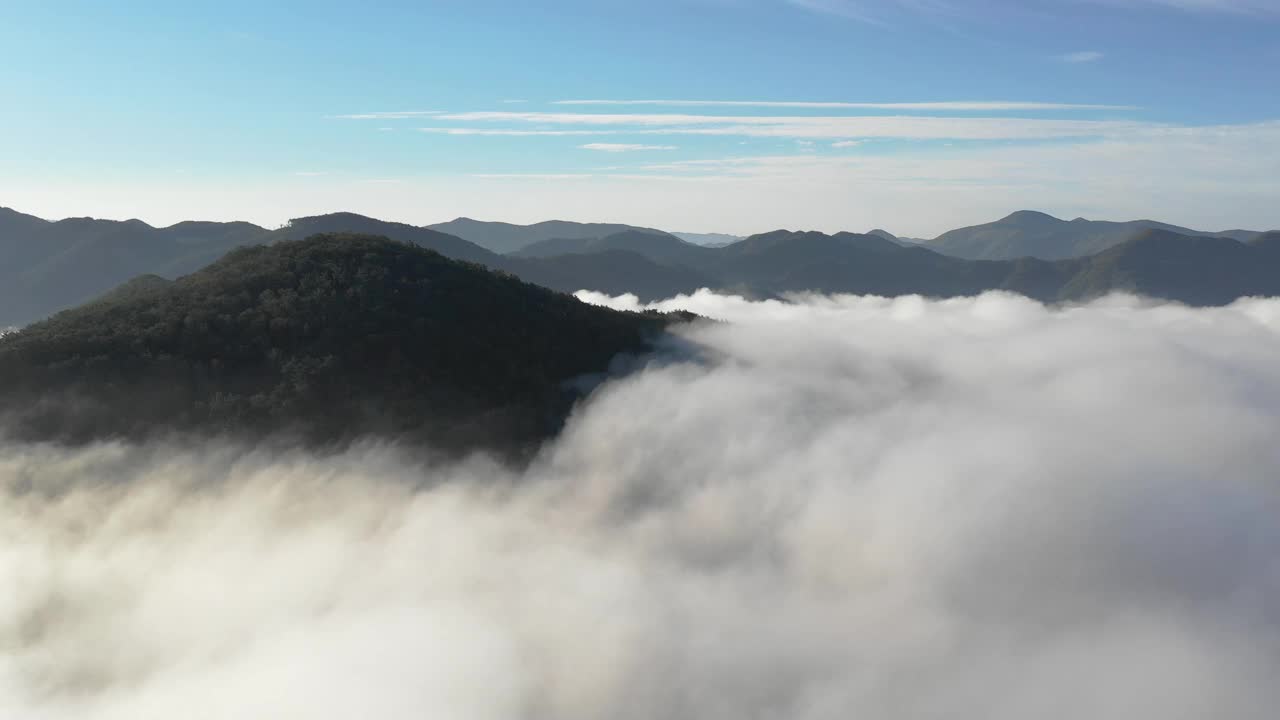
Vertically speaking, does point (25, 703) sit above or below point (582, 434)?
below

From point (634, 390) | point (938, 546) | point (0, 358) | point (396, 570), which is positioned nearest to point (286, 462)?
point (396, 570)

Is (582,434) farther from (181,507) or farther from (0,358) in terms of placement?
(0,358)

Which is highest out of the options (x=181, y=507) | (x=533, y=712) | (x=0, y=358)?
(x=0, y=358)

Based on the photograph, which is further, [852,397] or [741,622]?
[852,397]

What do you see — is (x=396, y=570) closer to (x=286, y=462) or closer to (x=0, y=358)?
(x=286, y=462)

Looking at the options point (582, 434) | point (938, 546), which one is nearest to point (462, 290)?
point (582, 434)

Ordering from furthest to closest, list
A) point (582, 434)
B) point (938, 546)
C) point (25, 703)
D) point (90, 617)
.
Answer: point (582, 434)
point (938, 546)
point (90, 617)
point (25, 703)

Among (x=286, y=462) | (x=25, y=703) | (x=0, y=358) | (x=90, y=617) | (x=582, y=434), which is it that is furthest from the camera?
(x=582, y=434)
